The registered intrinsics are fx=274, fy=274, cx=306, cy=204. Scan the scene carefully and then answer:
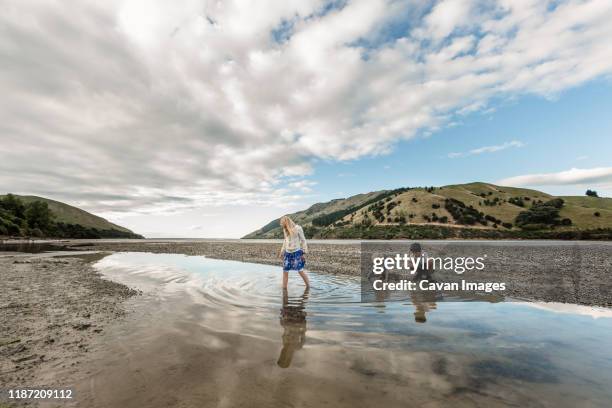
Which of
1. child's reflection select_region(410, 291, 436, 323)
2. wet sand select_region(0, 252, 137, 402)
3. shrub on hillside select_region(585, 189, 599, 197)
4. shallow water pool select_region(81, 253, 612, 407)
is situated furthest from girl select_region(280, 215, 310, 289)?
shrub on hillside select_region(585, 189, 599, 197)

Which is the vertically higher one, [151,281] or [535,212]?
[535,212]

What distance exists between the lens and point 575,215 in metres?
113

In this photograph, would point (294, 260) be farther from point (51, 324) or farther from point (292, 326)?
point (51, 324)

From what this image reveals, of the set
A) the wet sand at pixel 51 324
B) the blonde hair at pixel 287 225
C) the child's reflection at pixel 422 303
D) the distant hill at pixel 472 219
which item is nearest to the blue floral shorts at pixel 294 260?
the blonde hair at pixel 287 225

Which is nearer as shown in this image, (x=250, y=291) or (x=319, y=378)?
(x=319, y=378)

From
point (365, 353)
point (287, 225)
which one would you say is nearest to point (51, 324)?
point (365, 353)

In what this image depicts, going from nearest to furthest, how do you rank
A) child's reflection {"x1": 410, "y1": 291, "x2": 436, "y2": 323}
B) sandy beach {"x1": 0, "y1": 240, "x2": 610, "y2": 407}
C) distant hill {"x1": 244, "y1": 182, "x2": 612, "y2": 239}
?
1. sandy beach {"x1": 0, "y1": 240, "x2": 610, "y2": 407}
2. child's reflection {"x1": 410, "y1": 291, "x2": 436, "y2": 323}
3. distant hill {"x1": 244, "y1": 182, "x2": 612, "y2": 239}

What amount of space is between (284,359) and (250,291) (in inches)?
292

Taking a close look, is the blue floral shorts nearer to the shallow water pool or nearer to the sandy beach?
the shallow water pool

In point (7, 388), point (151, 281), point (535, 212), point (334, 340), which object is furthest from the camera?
point (535, 212)

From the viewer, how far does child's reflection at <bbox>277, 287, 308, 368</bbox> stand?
5.36 meters

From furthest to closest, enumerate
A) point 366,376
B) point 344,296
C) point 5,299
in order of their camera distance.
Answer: point 344,296 < point 5,299 < point 366,376

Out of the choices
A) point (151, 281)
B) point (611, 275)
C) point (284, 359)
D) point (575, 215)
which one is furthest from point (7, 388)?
point (575, 215)

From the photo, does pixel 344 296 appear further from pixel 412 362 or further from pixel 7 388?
pixel 7 388
